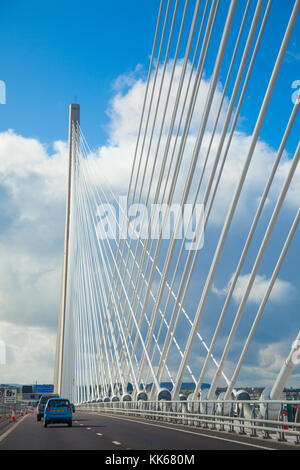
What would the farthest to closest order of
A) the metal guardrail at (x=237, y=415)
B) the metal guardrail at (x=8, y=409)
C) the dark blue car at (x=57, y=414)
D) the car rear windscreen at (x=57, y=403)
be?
the metal guardrail at (x=8, y=409), the car rear windscreen at (x=57, y=403), the dark blue car at (x=57, y=414), the metal guardrail at (x=237, y=415)

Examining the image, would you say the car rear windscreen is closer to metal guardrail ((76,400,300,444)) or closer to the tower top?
metal guardrail ((76,400,300,444))

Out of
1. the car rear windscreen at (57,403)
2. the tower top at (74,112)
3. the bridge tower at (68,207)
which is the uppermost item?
the tower top at (74,112)

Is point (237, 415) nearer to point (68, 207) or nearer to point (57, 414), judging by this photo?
point (57, 414)

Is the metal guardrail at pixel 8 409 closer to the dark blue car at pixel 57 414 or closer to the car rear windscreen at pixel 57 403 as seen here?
the car rear windscreen at pixel 57 403

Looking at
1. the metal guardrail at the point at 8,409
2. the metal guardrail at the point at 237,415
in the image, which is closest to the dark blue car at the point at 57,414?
A: the metal guardrail at the point at 237,415

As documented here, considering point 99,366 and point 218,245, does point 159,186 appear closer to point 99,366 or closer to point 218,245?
point 218,245

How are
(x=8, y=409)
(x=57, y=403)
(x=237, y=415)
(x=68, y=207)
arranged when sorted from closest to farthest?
(x=237, y=415) → (x=57, y=403) → (x=8, y=409) → (x=68, y=207)

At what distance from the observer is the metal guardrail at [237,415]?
609 inches

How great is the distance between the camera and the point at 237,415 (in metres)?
18.7

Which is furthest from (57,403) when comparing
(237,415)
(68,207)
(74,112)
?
(74,112)

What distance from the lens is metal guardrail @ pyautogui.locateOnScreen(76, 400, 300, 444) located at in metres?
15.5

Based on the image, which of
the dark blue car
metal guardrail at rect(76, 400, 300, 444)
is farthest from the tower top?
the dark blue car

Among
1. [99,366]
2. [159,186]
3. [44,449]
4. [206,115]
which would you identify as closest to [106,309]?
[99,366]

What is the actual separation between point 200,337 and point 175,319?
258 cm
